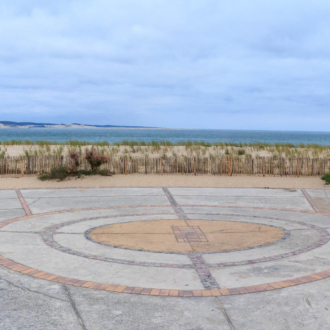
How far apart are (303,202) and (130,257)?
7.31m

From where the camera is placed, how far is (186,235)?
7.57 m

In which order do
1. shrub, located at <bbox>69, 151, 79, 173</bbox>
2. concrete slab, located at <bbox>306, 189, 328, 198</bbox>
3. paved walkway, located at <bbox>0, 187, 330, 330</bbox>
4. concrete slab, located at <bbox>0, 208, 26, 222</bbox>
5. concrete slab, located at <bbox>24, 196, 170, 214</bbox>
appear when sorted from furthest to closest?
shrub, located at <bbox>69, 151, 79, 173</bbox> < concrete slab, located at <bbox>306, 189, 328, 198</bbox> < concrete slab, located at <bbox>24, 196, 170, 214</bbox> < concrete slab, located at <bbox>0, 208, 26, 222</bbox> < paved walkway, located at <bbox>0, 187, 330, 330</bbox>

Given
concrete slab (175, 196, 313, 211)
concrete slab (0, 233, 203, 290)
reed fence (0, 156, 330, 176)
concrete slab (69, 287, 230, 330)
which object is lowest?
concrete slab (175, 196, 313, 211)

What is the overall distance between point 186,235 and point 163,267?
197 centimetres

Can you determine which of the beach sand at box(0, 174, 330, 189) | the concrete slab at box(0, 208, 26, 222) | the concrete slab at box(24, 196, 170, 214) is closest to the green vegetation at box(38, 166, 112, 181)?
the beach sand at box(0, 174, 330, 189)

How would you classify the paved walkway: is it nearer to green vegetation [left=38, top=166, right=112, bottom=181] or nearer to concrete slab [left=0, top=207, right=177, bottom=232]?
concrete slab [left=0, top=207, right=177, bottom=232]

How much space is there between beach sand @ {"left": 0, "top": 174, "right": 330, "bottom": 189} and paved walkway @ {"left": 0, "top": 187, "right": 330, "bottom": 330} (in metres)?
4.04

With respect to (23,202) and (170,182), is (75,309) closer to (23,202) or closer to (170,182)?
(23,202)

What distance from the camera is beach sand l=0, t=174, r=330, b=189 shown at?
14.8 m

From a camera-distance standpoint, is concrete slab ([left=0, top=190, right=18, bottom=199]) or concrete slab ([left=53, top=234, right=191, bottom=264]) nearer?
concrete slab ([left=53, top=234, right=191, bottom=264])

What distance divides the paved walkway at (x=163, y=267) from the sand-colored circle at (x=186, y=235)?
0.02 meters

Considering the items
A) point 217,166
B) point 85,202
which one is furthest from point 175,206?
point 217,166

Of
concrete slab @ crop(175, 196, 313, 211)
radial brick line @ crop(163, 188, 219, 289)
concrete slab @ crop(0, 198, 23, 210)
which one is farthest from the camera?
concrete slab @ crop(175, 196, 313, 211)

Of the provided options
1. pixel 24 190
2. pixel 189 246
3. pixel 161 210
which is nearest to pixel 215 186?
pixel 161 210
